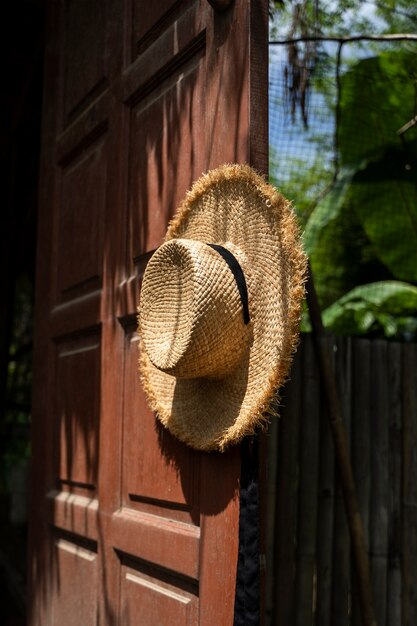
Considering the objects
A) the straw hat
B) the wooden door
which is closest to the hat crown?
the straw hat

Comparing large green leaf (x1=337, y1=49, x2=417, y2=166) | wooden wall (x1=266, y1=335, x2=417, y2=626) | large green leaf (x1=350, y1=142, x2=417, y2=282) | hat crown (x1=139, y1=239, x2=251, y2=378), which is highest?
large green leaf (x1=337, y1=49, x2=417, y2=166)

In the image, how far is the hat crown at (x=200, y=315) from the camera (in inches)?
72.3

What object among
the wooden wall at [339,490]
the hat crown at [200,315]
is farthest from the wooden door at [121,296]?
the wooden wall at [339,490]

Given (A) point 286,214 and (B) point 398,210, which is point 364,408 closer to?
(A) point 286,214

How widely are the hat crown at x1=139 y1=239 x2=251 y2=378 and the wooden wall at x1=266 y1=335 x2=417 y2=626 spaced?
2.42ft

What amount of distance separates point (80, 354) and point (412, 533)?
4.29ft

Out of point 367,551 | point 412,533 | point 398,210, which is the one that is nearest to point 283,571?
point 367,551

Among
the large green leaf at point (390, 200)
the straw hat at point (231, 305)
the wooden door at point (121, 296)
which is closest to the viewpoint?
the straw hat at point (231, 305)

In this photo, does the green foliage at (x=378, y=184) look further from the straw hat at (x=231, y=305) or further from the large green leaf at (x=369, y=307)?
the straw hat at (x=231, y=305)

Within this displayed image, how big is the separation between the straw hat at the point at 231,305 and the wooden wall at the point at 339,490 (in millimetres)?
691

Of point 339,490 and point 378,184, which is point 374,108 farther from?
point 339,490

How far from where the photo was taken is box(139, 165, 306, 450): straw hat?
1816mm

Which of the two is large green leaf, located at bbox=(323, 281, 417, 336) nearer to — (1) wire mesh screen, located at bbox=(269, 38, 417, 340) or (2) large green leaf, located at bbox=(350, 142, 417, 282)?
(1) wire mesh screen, located at bbox=(269, 38, 417, 340)

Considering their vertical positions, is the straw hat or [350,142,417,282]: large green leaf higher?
[350,142,417,282]: large green leaf
